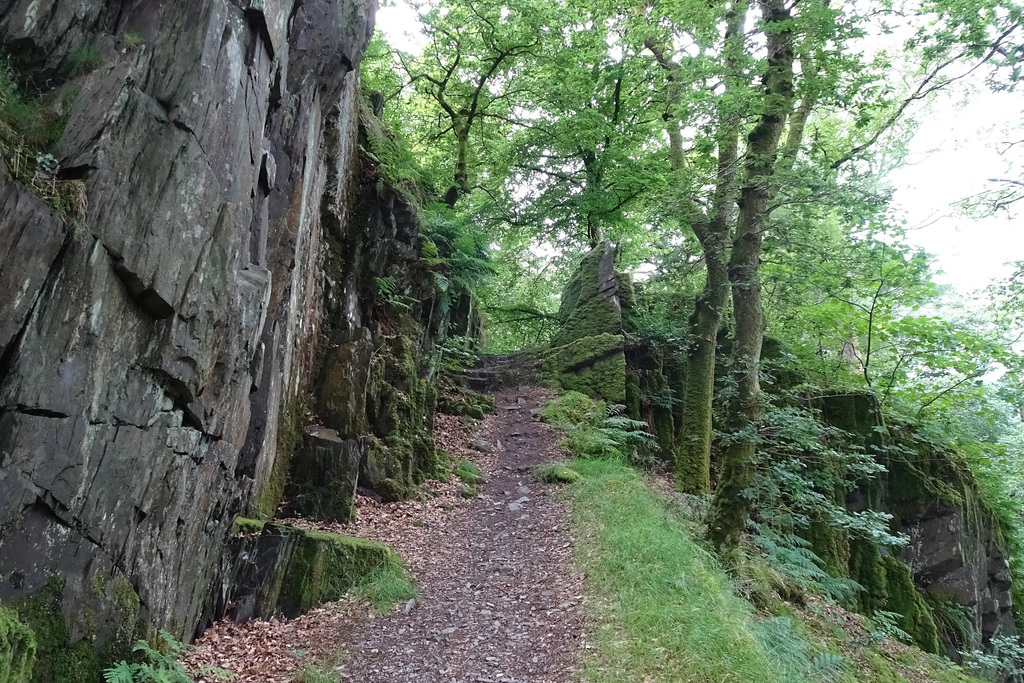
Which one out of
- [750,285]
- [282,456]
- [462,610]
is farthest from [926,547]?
[282,456]

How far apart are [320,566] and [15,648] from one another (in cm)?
324

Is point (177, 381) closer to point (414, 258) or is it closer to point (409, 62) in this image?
point (414, 258)

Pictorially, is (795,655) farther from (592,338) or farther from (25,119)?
(592,338)

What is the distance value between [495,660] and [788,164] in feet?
26.3

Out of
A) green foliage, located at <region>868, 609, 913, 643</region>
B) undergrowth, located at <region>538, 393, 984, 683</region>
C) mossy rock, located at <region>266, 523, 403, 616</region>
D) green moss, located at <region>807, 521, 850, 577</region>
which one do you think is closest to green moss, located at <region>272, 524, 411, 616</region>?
mossy rock, located at <region>266, 523, 403, 616</region>

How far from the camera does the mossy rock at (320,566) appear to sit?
651 centimetres

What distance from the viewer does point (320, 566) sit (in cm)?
672

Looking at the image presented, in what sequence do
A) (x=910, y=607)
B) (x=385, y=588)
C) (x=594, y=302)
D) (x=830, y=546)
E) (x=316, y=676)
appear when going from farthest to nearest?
(x=594, y=302), (x=910, y=607), (x=830, y=546), (x=385, y=588), (x=316, y=676)

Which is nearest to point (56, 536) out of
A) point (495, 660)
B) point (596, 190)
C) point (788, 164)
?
point (495, 660)

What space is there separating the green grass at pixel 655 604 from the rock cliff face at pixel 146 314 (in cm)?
360

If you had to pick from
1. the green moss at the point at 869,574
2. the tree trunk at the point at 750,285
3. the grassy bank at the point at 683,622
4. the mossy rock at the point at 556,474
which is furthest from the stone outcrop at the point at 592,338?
the tree trunk at the point at 750,285

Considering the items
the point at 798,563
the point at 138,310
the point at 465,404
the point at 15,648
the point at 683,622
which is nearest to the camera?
the point at 15,648

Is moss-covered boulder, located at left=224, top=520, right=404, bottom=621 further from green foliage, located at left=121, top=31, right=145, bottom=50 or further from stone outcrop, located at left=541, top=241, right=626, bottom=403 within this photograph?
stone outcrop, located at left=541, top=241, right=626, bottom=403

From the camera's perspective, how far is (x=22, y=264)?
13.1 ft
